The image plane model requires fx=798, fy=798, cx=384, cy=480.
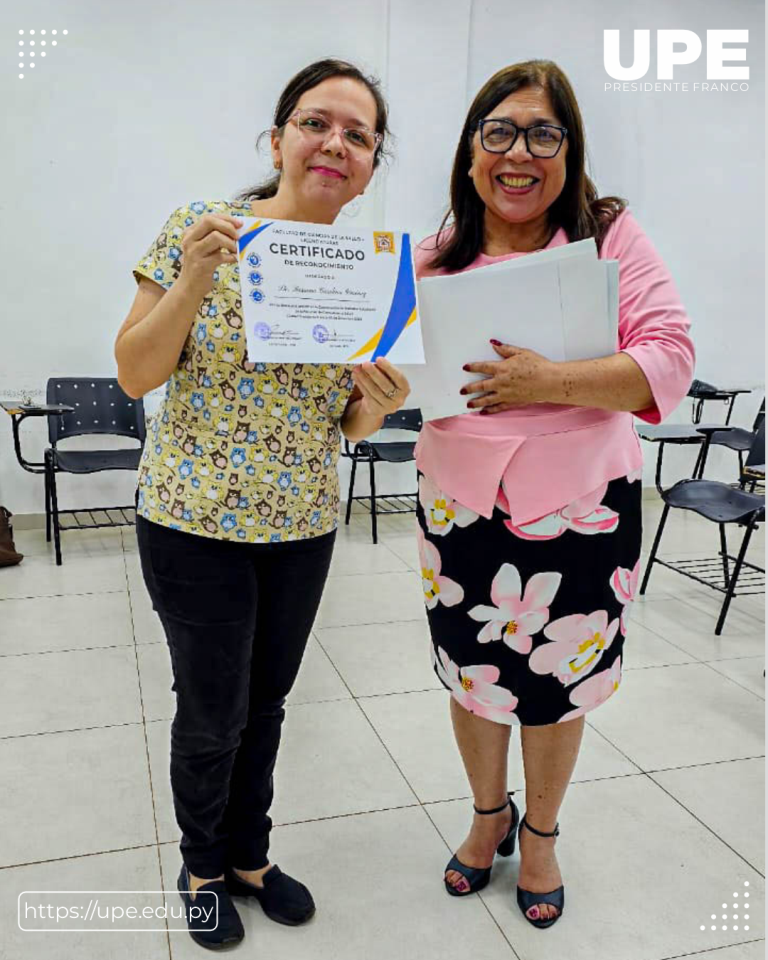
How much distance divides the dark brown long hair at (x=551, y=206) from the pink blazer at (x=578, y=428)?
0.03 metres

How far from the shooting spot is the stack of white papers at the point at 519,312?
4.31 ft

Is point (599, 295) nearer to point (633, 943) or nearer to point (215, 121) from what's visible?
point (633, 943)

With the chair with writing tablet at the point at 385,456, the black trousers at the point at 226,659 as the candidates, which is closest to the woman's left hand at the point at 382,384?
the black trousers at the point at 226,659

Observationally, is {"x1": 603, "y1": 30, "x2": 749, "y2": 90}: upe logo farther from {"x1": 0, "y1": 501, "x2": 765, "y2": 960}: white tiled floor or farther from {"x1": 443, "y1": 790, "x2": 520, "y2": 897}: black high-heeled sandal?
{"x1": 443, "y1": 790, "x2": 520, "y2": 897}: black high-heeled sandal

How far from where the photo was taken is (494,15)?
16.9 feet

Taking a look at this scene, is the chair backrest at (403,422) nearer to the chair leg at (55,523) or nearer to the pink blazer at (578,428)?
the chair leg at (55,523)

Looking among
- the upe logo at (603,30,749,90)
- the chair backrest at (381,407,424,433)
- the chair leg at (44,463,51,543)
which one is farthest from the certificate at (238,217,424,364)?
the upe logo at (603,30,749,90)

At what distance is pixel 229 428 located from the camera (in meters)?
1.35

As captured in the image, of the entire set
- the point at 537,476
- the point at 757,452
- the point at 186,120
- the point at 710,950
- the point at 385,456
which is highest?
the point at 186,120

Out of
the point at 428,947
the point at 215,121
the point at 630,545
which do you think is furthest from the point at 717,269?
the point at 428,947

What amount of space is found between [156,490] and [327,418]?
0.33 metres

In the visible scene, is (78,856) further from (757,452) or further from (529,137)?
(757,452)

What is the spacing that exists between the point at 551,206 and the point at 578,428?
42 cm

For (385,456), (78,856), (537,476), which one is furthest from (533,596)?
(385,456)
